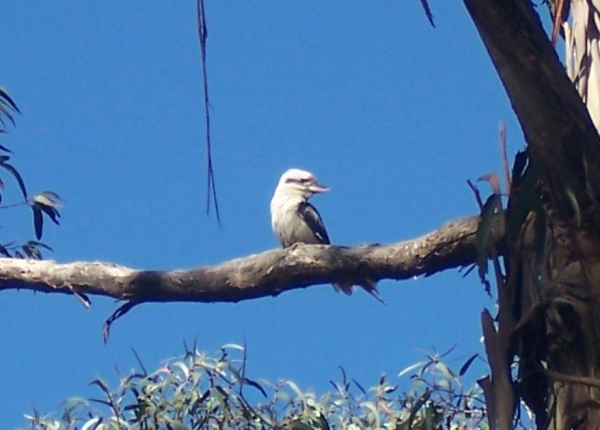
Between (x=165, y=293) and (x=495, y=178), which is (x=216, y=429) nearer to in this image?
(x=165, y=293)

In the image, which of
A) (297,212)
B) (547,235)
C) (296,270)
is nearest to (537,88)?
(547,235)

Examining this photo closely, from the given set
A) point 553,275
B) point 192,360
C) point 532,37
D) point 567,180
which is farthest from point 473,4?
point 192,360

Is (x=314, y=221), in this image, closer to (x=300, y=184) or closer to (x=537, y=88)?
(x=300, y=184)

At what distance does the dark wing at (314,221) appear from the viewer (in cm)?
646

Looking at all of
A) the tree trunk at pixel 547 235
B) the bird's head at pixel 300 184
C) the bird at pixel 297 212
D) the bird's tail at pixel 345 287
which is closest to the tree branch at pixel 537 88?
the tree trunk at pixel 547 235

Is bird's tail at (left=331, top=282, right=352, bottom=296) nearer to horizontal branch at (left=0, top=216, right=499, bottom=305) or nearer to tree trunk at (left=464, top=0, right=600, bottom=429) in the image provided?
horizontal branch at (left=0, top=216, right=499, bottom=305)

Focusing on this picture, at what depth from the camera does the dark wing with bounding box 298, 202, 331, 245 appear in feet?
21.2

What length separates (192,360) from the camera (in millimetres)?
3174

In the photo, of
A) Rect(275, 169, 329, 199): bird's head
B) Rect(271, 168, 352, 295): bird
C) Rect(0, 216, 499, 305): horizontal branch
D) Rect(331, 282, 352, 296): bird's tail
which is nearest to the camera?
Rect(0, 216, 499, 305): horizontal branch

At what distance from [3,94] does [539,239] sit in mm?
2624

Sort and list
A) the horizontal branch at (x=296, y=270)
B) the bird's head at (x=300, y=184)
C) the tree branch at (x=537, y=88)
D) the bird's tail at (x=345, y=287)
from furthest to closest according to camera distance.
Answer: the bird's head at (x=300, y=184) < the bird's tail at (x=345, y=287) < the horizontal branch at (x=296, y=270) < the tree branch at (x=537, y=88)

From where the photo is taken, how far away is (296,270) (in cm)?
246

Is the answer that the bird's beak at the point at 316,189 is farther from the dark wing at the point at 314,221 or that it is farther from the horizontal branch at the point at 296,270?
the horizontal branch at the point at 296,270

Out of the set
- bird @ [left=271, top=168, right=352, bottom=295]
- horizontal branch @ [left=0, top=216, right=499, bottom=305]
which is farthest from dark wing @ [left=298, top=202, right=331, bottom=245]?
horizontal branch @ [left=0, top=216, right=499, bottom=305]
